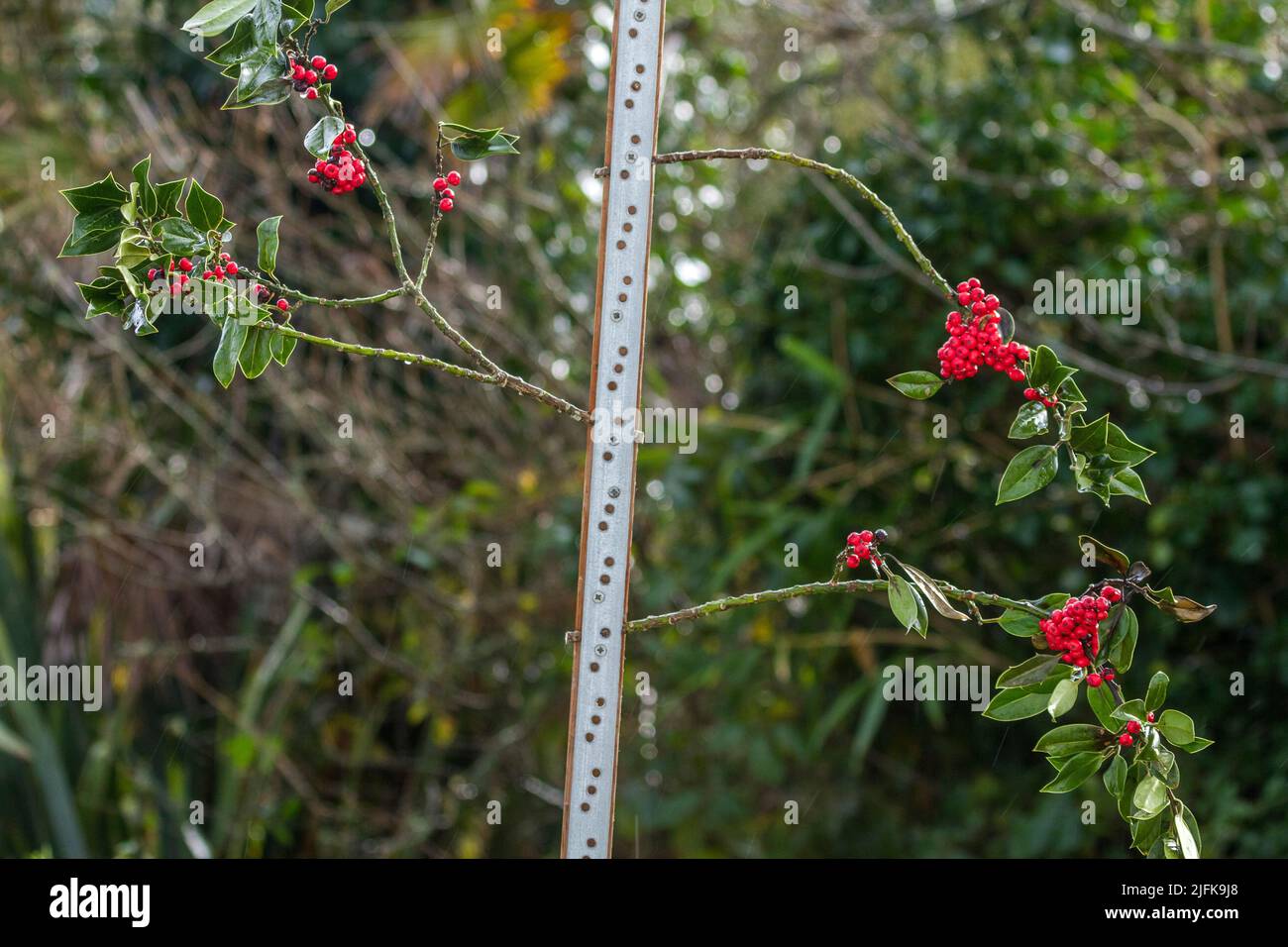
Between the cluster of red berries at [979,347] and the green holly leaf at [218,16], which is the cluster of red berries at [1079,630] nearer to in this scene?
the cluster of red berries at [979,347]

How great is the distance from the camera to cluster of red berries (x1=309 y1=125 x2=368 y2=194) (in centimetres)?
65

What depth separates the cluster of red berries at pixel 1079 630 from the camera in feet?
2.17

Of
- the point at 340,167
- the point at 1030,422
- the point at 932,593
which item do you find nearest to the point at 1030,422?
the point at 1030,422

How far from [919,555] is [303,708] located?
1512 mm

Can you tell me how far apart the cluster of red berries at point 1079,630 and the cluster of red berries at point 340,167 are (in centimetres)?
46

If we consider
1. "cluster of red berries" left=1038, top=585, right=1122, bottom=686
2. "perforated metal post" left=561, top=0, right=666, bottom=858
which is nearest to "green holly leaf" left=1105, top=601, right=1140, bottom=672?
"cluster of red berries" left=1038, top=585, right=1122, bottom=686

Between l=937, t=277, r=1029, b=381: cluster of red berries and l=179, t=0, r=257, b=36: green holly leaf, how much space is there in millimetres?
426

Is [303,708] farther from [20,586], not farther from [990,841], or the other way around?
[990,841]

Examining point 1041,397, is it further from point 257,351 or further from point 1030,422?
point 257,351

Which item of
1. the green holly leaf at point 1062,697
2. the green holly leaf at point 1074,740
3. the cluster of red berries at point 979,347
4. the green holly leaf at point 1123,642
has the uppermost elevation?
the cluster of red berries at point 979,347

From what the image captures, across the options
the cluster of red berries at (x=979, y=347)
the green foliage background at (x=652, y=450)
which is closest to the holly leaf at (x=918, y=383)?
the cluster of red berries at (x=979, y=347)

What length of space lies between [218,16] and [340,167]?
0.10 metres

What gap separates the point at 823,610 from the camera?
2.50m

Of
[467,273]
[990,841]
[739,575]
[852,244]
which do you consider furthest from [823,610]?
[467,273]
